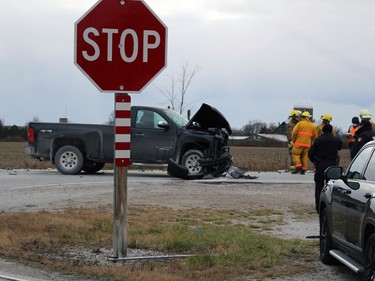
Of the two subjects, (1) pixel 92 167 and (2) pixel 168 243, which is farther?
(1) pixel 92 167

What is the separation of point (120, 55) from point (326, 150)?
5414mm

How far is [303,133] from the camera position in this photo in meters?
19.0

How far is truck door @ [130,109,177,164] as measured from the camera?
1834 cm

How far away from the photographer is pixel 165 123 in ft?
60.2

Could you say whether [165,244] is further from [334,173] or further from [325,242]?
[334,173]

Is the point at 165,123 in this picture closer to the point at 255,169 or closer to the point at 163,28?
the point at 255,169

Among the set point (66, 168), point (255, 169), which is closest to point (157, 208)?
point (66, 168)

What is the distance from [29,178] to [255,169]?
8.28 metres

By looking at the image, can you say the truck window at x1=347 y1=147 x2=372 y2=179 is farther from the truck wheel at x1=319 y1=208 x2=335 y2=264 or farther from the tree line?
the tree line

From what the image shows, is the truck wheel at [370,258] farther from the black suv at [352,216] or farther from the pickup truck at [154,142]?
the pickup truck at [154,142]

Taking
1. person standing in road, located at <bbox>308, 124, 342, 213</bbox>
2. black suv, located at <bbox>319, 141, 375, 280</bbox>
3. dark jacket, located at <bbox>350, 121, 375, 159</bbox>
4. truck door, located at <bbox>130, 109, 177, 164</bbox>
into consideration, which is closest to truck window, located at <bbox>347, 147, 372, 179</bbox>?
black suv, located at <bbox>319, 141, 375, 280</bbox>

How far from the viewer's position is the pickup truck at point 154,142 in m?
18.0

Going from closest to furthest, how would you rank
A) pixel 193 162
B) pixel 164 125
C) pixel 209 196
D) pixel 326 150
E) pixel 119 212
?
pixel 119 212 → pixel 326 150 → pixel 209 196 → pixel 193 162 → pixel 164 125

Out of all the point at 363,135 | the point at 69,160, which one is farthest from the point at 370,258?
the point at 69,160
